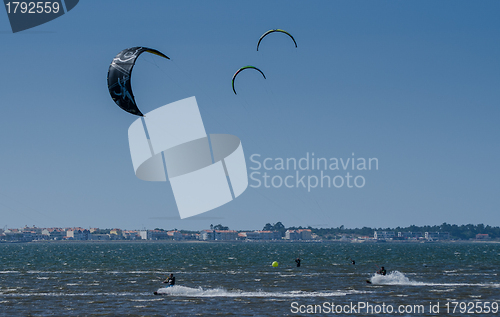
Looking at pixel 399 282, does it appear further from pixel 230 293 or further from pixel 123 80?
pixel 123 80

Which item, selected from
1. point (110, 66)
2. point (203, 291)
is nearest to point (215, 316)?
point (203, 291)

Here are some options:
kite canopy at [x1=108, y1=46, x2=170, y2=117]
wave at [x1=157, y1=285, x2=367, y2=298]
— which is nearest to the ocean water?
wave at [x1=157, y1=285, x2=367, y2=298]

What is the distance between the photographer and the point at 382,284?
101 ft

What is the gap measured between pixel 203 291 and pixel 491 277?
20683mm

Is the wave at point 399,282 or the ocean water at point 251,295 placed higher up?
the wave at point 399,282

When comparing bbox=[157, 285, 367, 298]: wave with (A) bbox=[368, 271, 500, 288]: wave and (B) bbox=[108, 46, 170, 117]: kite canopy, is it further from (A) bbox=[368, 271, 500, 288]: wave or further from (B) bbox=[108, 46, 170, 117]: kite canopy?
(B) bbox=[108, 46, 170, 117]: kite canopy

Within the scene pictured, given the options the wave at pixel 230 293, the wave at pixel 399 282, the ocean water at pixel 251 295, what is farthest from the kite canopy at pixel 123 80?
the wave at pixel 399 282

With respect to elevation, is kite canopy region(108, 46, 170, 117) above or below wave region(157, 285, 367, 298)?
above

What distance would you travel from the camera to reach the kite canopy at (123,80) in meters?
27.7

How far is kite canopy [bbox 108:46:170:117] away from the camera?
27.7m

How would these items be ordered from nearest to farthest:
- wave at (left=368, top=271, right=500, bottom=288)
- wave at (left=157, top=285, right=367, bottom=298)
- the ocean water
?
the ocean water < wave at (left=157, top=285, right=367, bottom=298) < wave at (left=368, top=271, right=500, bottom=288)

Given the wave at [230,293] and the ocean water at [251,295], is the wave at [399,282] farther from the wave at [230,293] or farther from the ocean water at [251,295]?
the wave at [230,293]

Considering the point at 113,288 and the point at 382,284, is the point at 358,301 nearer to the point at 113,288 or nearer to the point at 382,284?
the point at 382,284

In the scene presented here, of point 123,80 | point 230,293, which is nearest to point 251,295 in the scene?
point 230,293
